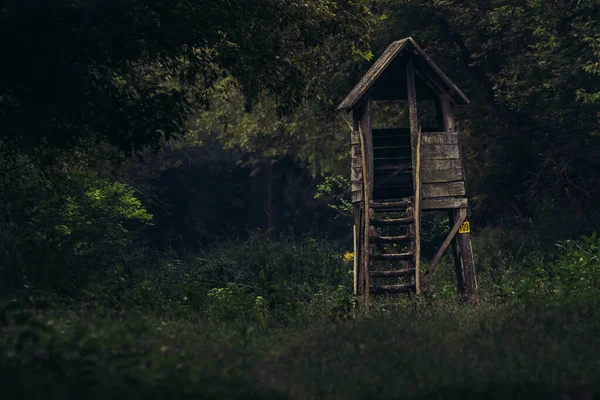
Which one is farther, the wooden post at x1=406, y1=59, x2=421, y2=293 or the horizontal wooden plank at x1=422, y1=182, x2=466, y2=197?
the horizontal wooden plank at x1=422, y1=182, x2=466, y2=197

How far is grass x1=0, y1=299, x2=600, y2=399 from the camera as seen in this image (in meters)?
7.88

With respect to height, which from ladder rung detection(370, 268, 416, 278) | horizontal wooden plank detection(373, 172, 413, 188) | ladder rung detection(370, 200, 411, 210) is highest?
horizontal wooden plank detection(373, 172, 413, 188)

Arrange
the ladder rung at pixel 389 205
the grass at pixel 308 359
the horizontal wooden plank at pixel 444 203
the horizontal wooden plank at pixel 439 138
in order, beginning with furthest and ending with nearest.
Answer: the horizontal wooden plank at pixel 439 138, the horizontal wooden plank at pixel 444 203, the ladder rung at pixel 389 205, the grass at pixel 308 359

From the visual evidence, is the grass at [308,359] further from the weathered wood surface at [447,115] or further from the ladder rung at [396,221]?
the weathered wood surface at [447,115]

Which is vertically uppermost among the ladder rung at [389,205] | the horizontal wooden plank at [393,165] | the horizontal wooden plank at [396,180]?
the horizontal wooden plank at [393,165]

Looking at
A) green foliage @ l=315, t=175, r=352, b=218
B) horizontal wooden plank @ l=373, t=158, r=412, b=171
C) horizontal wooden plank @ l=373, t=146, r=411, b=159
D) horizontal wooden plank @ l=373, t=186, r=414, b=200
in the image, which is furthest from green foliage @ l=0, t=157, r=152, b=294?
green foliage @ l=315, t=175, r=352, b=218

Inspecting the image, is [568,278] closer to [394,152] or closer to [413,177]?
[413,177]

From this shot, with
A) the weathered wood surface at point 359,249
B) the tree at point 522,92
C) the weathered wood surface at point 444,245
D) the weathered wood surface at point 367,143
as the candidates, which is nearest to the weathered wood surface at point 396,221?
the weathered wood surface at point 359,249

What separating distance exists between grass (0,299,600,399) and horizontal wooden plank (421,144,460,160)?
6.68 meters

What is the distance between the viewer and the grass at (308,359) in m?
7.88

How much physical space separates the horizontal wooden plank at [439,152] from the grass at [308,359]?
668cm

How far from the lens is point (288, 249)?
25281mm

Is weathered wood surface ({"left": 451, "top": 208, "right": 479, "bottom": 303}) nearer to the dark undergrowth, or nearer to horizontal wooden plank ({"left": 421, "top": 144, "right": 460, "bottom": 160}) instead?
horizontal wooden plank ({"left": 421, "top": 144, "right": 460, "bottom": 160})

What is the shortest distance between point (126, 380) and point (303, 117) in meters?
25.0
